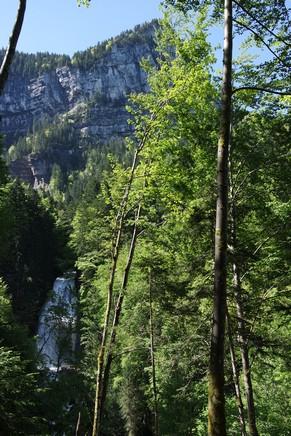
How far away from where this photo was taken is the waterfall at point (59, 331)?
120ft

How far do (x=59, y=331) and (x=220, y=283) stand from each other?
3455 centimetres

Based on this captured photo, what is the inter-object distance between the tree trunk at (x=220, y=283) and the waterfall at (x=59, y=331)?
2387 cm

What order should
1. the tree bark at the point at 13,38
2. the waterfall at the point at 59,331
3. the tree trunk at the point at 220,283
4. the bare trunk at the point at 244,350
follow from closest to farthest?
the tree trunk at the point at 220,283 → the tree bark at the point at 13,38 → the bare trunk at the point at 244,350 → the waterfall at the point at 59,331

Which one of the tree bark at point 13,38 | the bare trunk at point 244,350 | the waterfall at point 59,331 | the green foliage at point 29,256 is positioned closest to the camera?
the tree bark at point 13,38

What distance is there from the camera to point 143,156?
1178 cm

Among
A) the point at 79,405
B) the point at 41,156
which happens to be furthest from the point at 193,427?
the point at 41,156

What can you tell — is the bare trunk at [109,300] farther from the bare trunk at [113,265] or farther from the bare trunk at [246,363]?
the bare trunk at [246,363]

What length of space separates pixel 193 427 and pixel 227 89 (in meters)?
21.3

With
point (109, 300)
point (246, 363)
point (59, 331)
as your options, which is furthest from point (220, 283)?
point (59, 331)

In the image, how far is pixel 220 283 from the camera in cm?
617

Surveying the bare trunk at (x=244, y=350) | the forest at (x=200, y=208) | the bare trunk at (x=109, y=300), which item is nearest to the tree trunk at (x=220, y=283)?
the forest at (x=200, y=208)

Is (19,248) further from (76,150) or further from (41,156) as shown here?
(76,150)

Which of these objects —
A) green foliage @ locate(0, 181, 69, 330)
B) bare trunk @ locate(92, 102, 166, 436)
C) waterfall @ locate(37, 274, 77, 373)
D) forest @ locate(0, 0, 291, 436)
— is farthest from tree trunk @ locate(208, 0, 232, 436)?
green foliage @ locate(0, 181, 69, 330)

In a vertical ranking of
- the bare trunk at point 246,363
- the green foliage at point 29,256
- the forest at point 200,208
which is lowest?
the bare trunk at point 246,363
